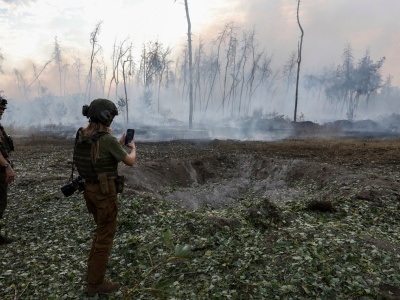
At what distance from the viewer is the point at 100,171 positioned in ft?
14.2

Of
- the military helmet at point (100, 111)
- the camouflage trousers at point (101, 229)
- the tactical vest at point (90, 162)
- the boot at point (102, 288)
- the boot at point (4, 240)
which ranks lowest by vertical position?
the boot at point (4, 240)

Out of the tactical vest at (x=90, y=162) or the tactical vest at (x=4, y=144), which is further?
the tactical vest at (x=4, y=144)

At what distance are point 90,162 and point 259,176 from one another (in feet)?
38.6

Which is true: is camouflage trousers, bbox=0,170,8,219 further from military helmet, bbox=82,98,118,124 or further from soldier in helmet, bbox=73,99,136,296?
military helmet, bbox=82,98,118,124

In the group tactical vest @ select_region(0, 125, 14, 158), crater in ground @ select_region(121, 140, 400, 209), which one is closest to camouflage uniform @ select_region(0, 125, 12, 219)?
tactical vest @ select_region(0, 125, 14, 158)

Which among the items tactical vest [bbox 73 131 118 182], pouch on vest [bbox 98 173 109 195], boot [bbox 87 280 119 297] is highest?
tactical vest [bbox 73 131 118 182]

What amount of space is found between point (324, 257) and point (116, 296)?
3.33 meters

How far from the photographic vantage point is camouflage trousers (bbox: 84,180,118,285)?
4.37 metres

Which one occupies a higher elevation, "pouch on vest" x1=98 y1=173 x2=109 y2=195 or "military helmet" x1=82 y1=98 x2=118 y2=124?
"military helmet" x1=82 y1=98 x2=118 y2=124

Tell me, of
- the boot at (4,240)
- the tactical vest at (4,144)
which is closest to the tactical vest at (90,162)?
the tactical vest at (4,144)

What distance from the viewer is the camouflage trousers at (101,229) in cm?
437

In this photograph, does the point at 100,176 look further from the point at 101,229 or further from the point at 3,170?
the point at 3,170

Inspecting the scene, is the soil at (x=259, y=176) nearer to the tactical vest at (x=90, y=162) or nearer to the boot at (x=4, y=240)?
the boot at (x=4, y=240)

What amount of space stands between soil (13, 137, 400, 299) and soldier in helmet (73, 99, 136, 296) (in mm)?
4329
